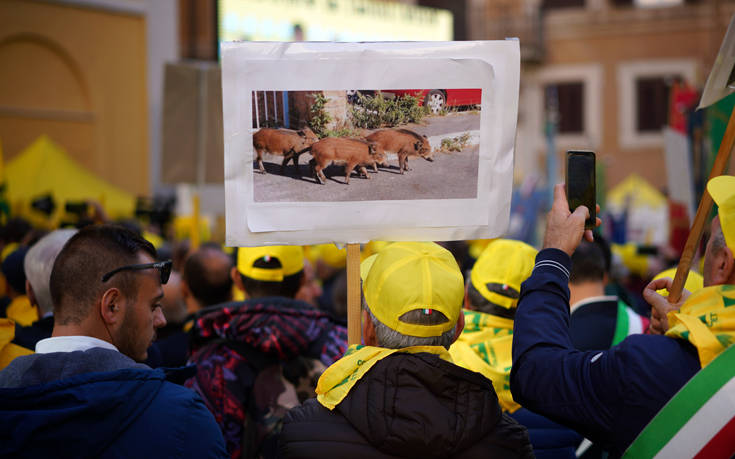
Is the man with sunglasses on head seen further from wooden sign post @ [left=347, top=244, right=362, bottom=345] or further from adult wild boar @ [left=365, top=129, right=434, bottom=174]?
adult wild boar @ [left=365, top=129, right=434, bottom=174]

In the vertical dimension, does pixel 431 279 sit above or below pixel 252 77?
below

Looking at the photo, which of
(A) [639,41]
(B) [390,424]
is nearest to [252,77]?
(B) [390,424]

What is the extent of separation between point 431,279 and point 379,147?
0.45m

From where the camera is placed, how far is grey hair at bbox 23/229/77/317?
2.95m

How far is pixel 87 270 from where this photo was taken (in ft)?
7.03

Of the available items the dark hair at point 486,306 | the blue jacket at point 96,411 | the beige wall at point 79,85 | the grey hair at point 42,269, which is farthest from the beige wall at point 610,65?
the blue jacket at point 96,411

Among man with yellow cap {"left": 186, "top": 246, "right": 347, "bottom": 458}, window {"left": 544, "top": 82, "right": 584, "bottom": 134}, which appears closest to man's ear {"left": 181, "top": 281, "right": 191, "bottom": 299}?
man with yellow cap {"left": 186, "top": 246, "right": 347, "bottom": 458}

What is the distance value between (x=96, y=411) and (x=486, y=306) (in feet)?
4.91

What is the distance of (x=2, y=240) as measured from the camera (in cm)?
533

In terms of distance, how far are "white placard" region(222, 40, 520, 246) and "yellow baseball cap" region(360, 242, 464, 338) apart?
0.65 ft

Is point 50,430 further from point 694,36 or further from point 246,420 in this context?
point 694,36

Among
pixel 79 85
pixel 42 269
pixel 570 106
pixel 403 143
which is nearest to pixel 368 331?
pixel 403 143

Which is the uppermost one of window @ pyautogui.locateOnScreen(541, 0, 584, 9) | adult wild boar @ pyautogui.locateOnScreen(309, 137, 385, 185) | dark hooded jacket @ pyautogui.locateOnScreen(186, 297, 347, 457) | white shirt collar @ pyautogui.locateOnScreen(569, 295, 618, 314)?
window @ pyautogui.locateOnScreen(541, 0, 584, 9)

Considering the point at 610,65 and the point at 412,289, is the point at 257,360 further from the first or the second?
the point at 610,65
